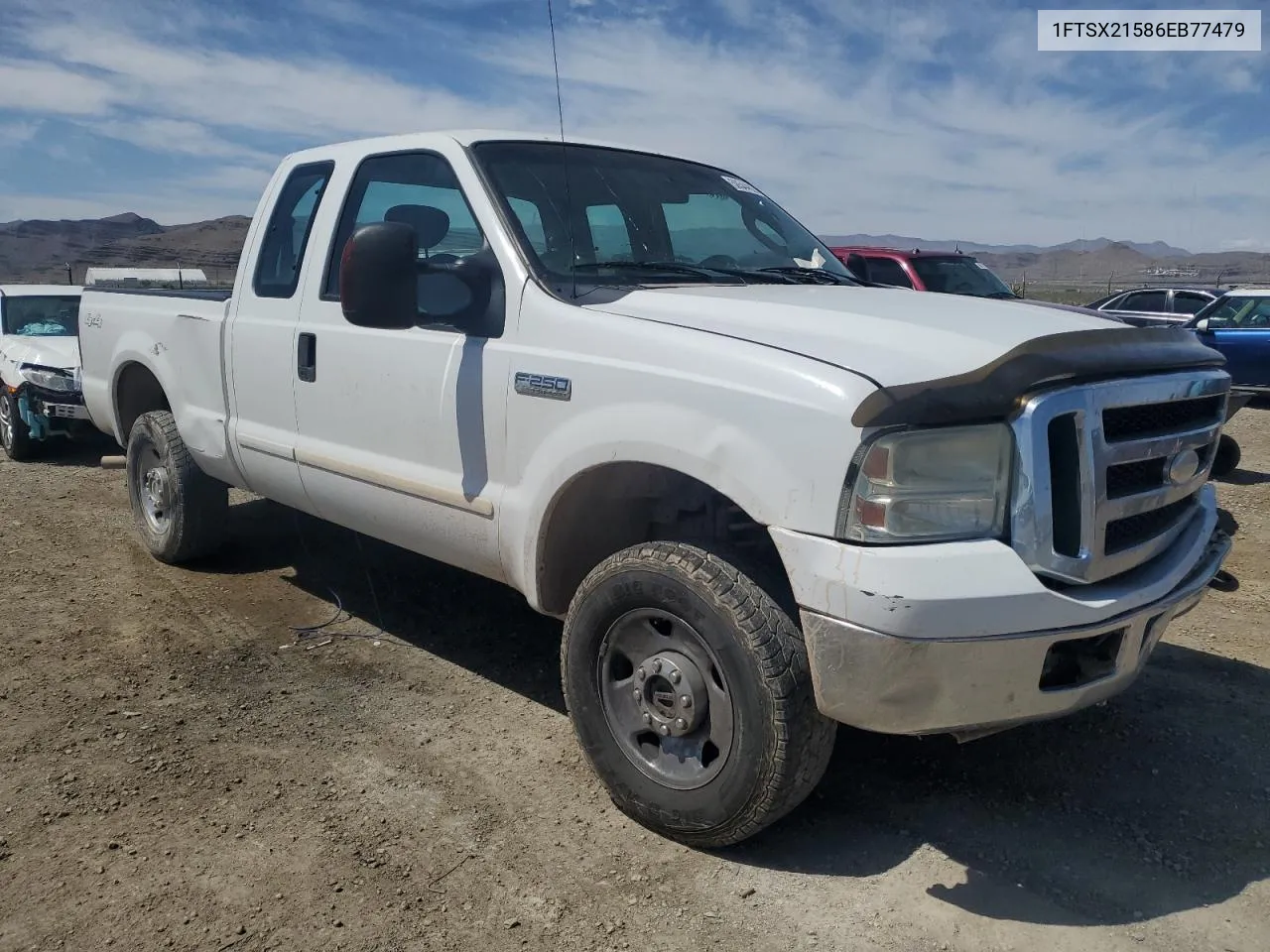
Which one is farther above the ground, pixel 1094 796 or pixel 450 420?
pixel 450 420

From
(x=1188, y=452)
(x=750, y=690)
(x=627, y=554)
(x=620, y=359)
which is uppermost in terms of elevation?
(x=620, y=359)

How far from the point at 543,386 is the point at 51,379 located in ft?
25.5

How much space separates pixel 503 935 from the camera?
2.67 m

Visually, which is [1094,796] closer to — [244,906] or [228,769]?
[244,906]

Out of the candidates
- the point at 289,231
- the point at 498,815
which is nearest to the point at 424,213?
the point at 289,231

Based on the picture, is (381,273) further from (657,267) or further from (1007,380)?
(1007,380)

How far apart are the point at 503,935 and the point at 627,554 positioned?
3.49ft

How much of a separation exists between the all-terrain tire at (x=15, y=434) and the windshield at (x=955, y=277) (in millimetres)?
8660

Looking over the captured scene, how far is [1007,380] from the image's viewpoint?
2.54 m

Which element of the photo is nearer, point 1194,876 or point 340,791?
point 1194,876

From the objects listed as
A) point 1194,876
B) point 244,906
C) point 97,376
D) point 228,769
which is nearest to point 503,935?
point 244,906

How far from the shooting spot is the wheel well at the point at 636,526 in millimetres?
3049

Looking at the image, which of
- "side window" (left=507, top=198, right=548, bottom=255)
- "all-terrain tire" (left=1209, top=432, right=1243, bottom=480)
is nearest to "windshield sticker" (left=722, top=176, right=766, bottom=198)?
"side window" (left=507, top=198, right=548, bottom=255)

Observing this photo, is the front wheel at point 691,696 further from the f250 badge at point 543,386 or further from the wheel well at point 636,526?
the f250 badge at point 543,386
